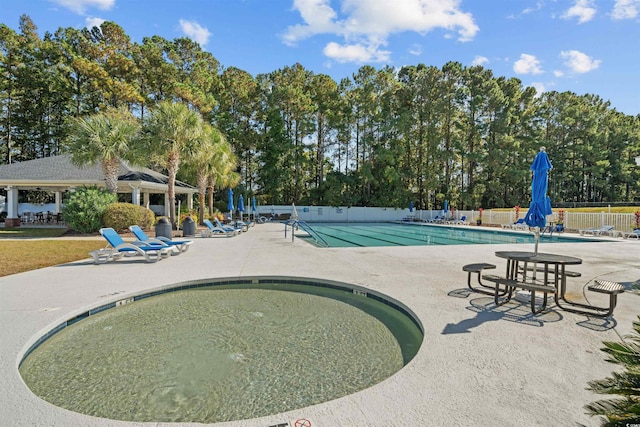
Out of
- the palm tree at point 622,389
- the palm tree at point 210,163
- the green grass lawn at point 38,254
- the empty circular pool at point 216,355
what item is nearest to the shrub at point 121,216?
the green grass lawn at point 38,254

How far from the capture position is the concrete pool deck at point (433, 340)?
2270 mm

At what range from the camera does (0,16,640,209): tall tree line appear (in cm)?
3005

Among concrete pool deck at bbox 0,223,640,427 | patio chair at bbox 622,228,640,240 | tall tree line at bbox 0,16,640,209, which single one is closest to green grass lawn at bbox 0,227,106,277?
concrete pool deck at bbox 0,223,640,427

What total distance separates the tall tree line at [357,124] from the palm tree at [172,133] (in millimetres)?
13971

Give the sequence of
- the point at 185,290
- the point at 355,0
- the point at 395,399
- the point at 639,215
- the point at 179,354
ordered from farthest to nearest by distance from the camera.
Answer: the point at 639,215
the point at 355,0
the point at 185,290
the point at 179,354
the point at 395,399

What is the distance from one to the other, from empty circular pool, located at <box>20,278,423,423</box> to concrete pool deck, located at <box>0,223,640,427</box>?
31 centimetres

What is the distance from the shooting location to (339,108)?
116 ft

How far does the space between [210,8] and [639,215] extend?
20.8m

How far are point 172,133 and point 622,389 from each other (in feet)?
57.2

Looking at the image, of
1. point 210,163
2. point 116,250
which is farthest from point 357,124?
point 116,250

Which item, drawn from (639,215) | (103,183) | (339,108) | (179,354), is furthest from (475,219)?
(179,354)

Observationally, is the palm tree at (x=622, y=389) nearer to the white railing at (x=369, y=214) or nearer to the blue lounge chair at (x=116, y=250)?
the blue lounge chair at (x=116, y=250)

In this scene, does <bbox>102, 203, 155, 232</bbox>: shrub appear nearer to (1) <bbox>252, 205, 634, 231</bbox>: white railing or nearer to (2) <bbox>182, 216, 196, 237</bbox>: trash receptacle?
(2) <bbox>182, 216, 196, 237</bbox>: trash receptacle

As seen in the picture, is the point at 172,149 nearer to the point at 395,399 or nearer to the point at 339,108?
the point at 395,399
